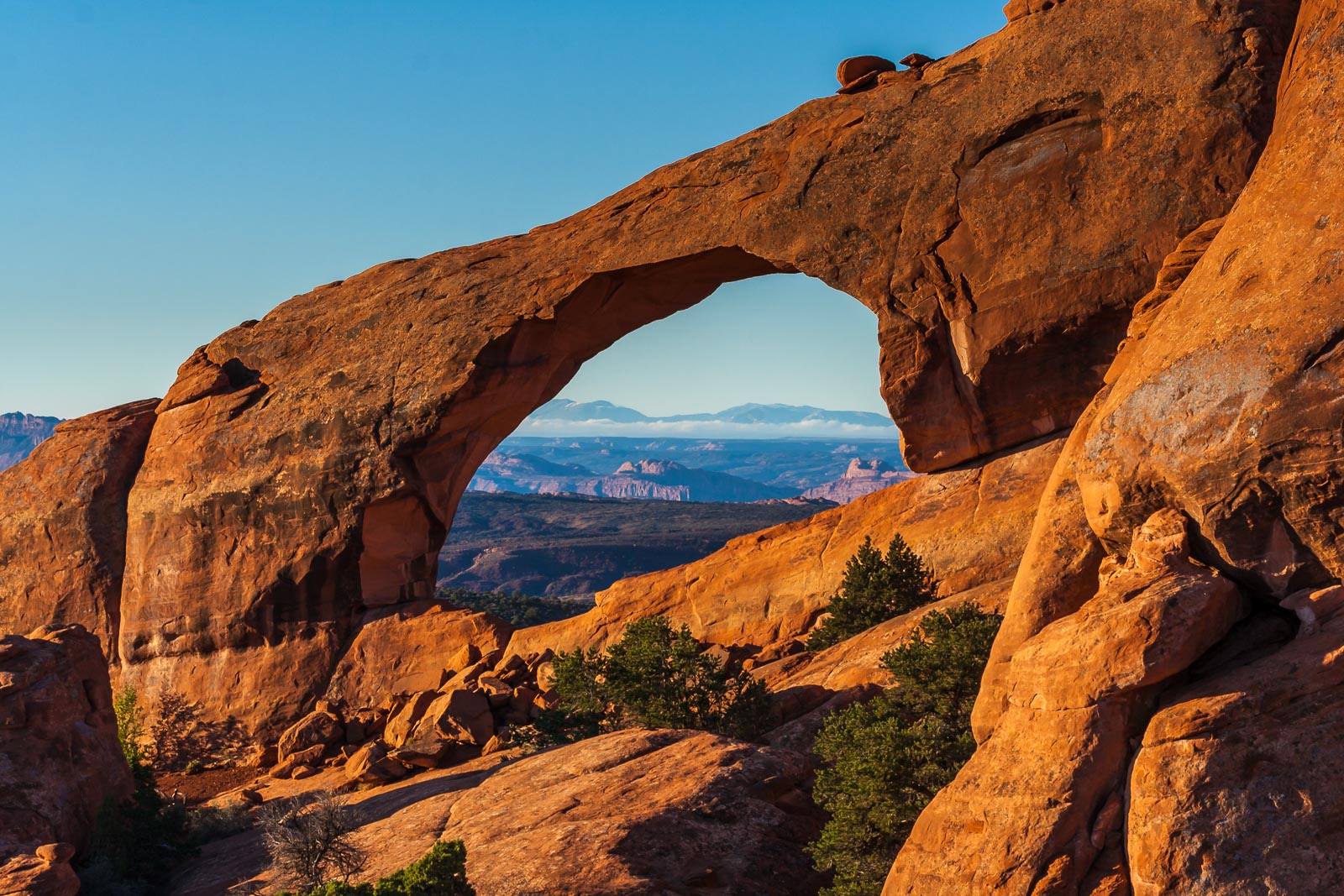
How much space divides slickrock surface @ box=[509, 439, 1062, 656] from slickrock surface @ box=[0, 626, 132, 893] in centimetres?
907

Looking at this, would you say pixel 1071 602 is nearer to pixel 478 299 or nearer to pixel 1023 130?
pixel 1023 130

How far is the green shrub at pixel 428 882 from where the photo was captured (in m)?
12.5

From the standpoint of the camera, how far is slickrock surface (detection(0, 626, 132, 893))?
669 inches

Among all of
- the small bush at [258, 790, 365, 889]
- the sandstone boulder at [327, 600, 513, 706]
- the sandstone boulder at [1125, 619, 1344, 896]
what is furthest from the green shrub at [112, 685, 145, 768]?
the sandstone boulder at [1125, 619, 1344, 896]

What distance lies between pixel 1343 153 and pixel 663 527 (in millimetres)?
119702

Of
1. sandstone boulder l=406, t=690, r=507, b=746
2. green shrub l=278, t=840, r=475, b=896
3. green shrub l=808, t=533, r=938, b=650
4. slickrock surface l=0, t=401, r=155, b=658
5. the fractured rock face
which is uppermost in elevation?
slickrock surface l=0, t=401, r=155, b=658

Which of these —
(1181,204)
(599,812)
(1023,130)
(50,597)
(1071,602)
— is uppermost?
(1023,130)

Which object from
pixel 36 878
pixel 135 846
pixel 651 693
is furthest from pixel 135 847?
pixel 651 693

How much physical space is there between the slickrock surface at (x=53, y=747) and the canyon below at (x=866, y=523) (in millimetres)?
74

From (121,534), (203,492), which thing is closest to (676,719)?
(203,492)

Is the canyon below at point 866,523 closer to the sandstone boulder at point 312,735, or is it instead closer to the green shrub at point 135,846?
the sandstone boulder at point 312,735

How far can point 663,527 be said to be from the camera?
130250 millimetres

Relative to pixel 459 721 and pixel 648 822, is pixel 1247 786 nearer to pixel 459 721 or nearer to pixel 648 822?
pixel 648 822

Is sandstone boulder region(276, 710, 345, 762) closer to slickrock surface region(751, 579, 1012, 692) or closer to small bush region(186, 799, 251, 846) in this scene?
small bush region(186, 799, 251, 846)
